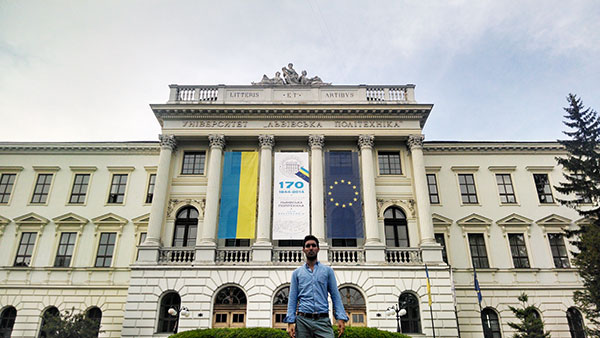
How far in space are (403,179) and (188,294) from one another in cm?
1460

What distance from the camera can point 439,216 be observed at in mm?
26734

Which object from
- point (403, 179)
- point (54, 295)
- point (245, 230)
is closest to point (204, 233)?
point (245, 230)

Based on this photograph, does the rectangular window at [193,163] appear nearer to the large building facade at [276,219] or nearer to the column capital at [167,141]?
the large building facade at [276,219]

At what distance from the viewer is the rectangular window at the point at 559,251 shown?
84.8ft

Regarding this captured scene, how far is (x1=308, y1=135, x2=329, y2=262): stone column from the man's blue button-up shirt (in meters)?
16.7

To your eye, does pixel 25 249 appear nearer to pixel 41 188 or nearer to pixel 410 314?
pixel 41 188

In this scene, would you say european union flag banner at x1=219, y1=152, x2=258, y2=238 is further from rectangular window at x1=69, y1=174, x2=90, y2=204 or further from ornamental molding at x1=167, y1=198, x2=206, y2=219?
rectangular window at x1=69, y1=174, x2=90, y2=204

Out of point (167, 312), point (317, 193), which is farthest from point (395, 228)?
point (167, 312)

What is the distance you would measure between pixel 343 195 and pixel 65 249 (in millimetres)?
18609

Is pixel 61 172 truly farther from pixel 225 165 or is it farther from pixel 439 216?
pixel 439 216

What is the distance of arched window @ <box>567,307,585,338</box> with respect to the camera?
24344mm

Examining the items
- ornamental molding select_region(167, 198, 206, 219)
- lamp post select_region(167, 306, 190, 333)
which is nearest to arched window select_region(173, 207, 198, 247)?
ornamental molding select_region(167, 198, 206, 219)

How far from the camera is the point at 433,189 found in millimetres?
27781

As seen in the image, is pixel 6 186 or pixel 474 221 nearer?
pixel 474 221
